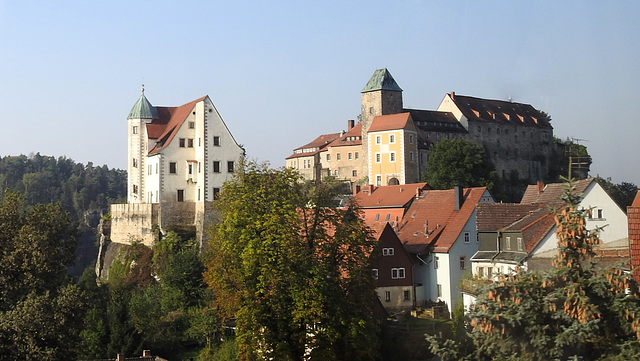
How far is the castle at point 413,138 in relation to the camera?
293ft

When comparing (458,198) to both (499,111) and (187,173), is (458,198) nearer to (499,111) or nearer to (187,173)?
(187,173)

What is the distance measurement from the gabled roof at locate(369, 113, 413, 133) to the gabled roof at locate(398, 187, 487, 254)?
93.6 ft

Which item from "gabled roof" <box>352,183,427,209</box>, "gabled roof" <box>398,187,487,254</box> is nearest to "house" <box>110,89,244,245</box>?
"gabled roof" <box>352,183,427,209</box>

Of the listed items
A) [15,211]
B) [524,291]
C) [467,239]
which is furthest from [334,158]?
[524,291]

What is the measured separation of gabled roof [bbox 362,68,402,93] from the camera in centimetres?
9550

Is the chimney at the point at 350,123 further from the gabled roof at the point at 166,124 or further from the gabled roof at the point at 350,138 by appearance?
the gabled roof at the point at 166,124

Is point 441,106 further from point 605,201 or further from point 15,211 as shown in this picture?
point 15,211

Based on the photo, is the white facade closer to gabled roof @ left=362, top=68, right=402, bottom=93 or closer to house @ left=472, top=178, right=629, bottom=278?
house @ left=472, top=178, right=629, bottom=278

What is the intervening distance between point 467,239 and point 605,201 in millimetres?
10688

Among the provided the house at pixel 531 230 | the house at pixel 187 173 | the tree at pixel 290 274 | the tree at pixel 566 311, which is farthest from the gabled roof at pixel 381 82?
the tree at pixel 566 311

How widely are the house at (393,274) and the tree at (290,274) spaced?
9110 mm

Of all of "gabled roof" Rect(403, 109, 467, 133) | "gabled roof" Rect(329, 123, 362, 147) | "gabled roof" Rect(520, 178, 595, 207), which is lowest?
"gabled roof" Rect(520, 178, 595, 207)

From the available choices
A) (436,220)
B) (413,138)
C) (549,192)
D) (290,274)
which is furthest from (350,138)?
(290,274)

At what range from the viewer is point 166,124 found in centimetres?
6631
